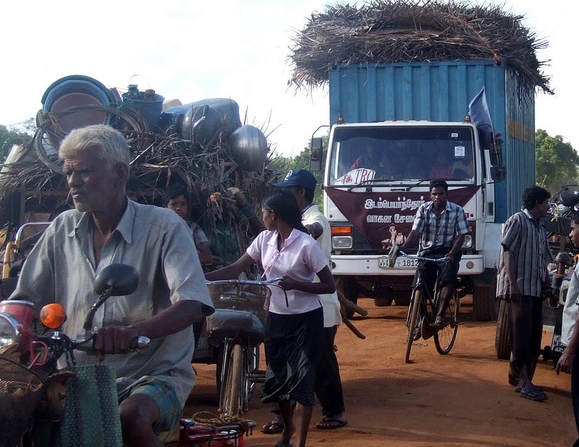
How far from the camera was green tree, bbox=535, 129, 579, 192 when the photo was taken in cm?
4097

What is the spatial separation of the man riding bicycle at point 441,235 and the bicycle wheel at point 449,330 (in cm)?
31

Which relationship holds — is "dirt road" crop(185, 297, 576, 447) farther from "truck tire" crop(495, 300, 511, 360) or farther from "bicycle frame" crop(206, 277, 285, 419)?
"bicycle frame" crop(206, 277, 285, 419)

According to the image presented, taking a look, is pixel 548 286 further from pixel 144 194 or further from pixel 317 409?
pixel 144 194

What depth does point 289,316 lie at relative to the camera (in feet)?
20.3

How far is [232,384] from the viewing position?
5793mm

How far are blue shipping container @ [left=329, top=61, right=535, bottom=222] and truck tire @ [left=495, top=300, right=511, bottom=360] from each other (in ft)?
14.3

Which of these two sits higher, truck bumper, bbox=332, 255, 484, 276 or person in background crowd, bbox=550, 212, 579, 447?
truck bumper, bbox=332, 255, 484, 276

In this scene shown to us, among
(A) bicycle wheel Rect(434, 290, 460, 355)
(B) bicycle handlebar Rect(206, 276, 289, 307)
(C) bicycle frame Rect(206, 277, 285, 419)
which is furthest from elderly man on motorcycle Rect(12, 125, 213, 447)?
(A) bicycle wheel Rect(434, 290, 460, 355)

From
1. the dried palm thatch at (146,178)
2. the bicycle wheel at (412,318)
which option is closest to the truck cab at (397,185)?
the bicycle wheel at (412,318)

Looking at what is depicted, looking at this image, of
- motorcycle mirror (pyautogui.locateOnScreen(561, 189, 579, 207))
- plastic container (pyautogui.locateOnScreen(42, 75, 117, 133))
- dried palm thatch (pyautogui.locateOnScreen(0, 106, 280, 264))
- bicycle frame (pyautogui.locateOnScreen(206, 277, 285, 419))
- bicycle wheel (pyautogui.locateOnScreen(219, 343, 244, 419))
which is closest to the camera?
bicycle wheel (pyautogui.locateOnScreen(219, 343, 244, 419))

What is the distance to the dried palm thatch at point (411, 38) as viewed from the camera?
564 inches

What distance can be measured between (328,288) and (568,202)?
21.6 feet

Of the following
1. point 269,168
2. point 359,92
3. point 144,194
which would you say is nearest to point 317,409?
point 144,194

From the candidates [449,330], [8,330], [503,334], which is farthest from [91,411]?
[449,330]
